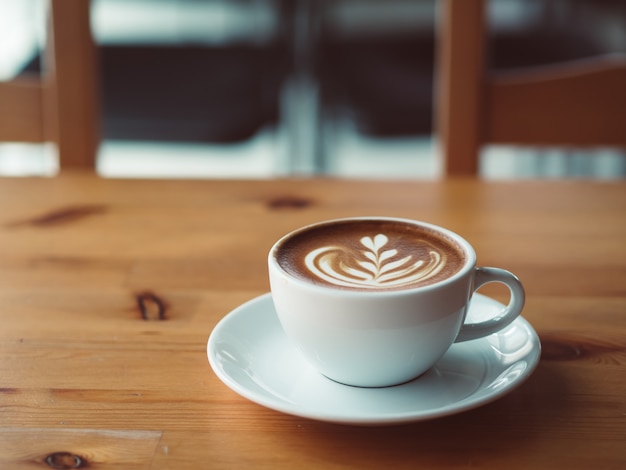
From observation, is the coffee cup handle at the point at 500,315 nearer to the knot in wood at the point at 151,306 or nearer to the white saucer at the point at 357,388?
the white saucer at the point at 357,388

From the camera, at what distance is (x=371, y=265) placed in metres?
0.44

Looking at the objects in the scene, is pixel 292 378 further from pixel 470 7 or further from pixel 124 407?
pixel 470 7

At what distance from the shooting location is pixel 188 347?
1.58 feet

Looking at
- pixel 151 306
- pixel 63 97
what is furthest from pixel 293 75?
pixel 151 306

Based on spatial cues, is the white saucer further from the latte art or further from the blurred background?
the blurred background

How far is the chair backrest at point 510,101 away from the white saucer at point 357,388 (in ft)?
1.57

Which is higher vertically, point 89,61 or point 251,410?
point 89,61

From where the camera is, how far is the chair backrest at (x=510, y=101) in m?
0.88

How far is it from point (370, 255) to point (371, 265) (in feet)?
0.04

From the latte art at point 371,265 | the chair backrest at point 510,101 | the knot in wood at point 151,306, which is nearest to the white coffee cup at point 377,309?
the latte art at point 371,265

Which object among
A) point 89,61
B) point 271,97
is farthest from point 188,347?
point 271,97

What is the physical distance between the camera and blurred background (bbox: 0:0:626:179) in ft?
5.54

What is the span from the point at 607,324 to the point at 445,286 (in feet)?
0.54

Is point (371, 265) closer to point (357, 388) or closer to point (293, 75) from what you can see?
point (357, 388)
